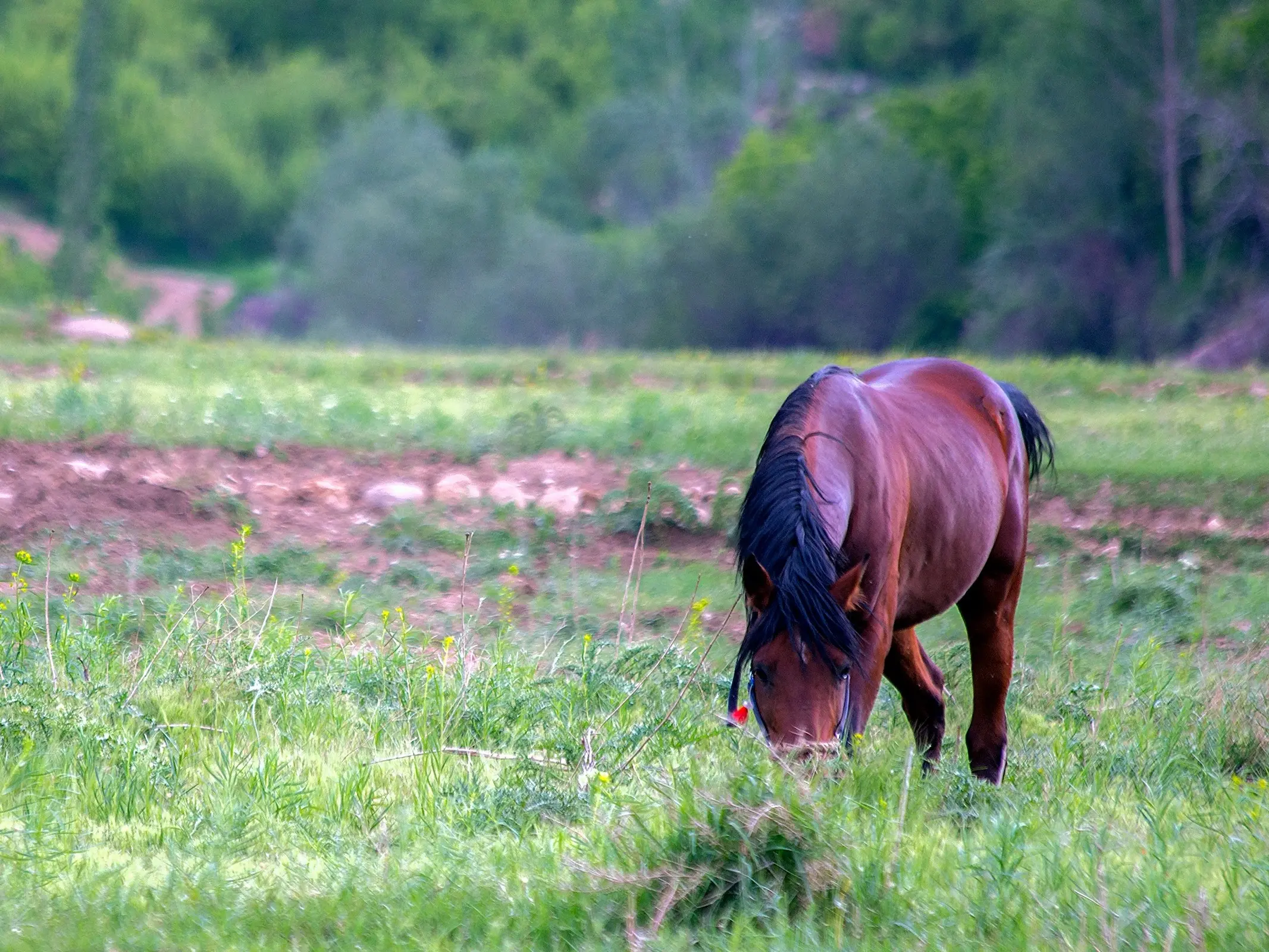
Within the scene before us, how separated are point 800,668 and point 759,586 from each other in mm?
283

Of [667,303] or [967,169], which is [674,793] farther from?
[967,169]

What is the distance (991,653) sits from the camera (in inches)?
213

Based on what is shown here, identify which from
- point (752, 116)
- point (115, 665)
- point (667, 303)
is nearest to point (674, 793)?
point (115, 665)

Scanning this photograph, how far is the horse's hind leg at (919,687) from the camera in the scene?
5.19 meters

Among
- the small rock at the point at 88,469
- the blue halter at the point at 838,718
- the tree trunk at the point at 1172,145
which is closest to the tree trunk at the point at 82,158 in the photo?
the tree trunk at the point at 1172,145

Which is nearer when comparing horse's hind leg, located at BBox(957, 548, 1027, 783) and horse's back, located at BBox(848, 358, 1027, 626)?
horse's back, located at BBox(848, 358, 1027, 626)

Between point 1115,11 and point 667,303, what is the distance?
1710 cm

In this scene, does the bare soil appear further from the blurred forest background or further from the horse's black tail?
the blurred forest background

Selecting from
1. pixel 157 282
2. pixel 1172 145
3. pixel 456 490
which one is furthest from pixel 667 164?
pixel 456 490

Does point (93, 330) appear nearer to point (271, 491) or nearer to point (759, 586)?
point (271, 491)

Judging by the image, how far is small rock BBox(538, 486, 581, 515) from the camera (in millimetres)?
8711

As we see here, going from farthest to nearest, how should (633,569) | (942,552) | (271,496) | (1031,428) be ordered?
(271,496) → (633,569) → (1031,428) → (942,552)

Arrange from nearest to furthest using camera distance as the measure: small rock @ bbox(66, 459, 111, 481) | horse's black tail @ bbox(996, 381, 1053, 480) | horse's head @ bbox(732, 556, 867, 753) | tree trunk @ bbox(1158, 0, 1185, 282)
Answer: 1. horse's head @ bbox(732, 556, 867, 753)
2. horse's black tail @ bbox(996, 381, 1053, 480)
3. small rock @ bbox(66, 459, 111, 481)
4. tree trunk @ bbox(1158, 0, 1185, 282)

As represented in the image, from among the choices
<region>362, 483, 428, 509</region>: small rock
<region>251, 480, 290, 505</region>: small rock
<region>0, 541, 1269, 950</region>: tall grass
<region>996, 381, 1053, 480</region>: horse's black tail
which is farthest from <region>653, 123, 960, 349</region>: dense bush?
<region>0, 541, 1269, 950</region>: tall grass
